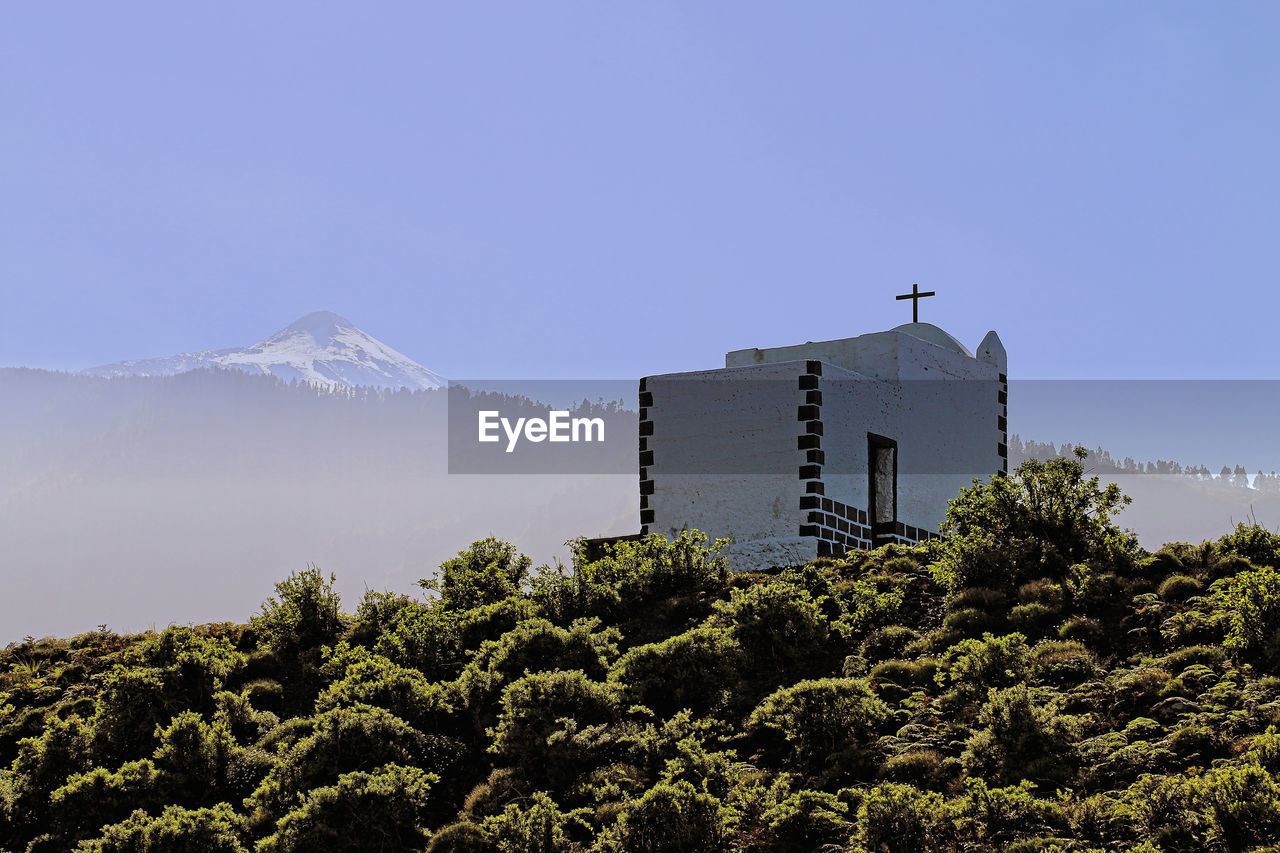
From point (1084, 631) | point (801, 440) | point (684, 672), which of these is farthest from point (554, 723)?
point (801, 440)

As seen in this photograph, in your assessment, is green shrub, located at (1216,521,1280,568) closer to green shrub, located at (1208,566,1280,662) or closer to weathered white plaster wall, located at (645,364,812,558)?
green shrub, located at (1208,566,1280,662)

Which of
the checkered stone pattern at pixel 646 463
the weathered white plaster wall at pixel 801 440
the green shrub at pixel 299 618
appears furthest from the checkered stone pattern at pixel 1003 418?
the green shrub at pixel 299 618

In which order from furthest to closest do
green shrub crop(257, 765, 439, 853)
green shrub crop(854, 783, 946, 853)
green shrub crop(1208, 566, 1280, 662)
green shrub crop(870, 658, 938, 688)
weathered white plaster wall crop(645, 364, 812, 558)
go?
1. weathered white plaster wall crop(645, 364, 812, 558)
2. green shrub crop(870, 658, 938, 688)
3. green shrub crop(1208, 566, 1280, 662)
4. green shrub crop(257, 765, 439, 853)
5. green shrub crop(854, 783, 946, 853)

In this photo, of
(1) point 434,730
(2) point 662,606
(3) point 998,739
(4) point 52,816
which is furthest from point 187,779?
(3) point 998,739

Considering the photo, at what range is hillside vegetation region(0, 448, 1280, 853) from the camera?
930cm

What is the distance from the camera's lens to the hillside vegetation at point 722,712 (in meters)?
9.30

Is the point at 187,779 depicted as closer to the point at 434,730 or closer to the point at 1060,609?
the point at 434,730

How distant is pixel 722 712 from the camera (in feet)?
40.2

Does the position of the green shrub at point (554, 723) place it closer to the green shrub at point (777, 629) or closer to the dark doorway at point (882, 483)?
the green shrub at point (777, 629)

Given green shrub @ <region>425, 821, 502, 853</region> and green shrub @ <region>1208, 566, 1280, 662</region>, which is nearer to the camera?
green shrub @ <region>425, 821, 502, 853</region>

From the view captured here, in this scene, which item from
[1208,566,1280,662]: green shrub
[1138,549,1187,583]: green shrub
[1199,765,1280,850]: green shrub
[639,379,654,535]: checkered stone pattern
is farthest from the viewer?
[639,379,654,535]: checkered stone pattern

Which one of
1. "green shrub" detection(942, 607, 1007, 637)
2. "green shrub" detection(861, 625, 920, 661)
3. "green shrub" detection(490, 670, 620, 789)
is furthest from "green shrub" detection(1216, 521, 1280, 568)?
"green shrub" detection(490, 670, 620, 789)

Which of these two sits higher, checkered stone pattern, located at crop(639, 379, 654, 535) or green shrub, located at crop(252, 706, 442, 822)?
checkered stone pattern, located at crop(639, 379, 654, 535)

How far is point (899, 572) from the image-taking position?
651 inches
